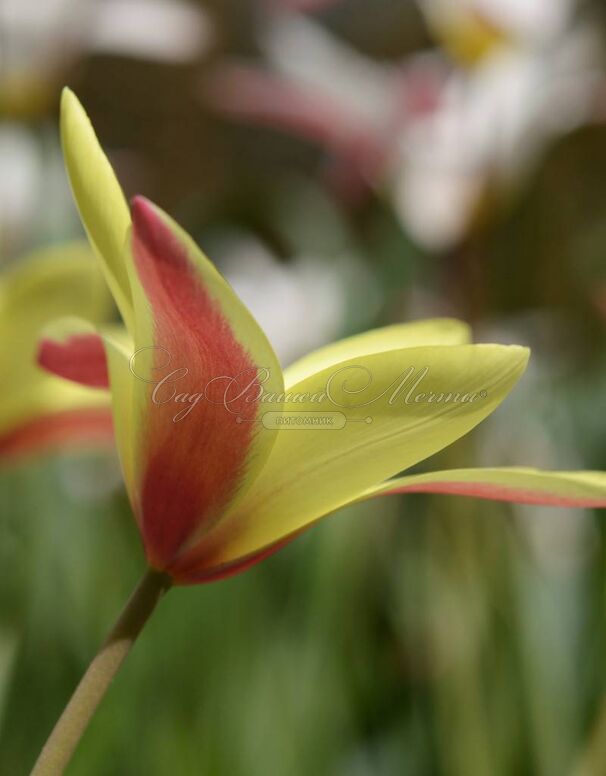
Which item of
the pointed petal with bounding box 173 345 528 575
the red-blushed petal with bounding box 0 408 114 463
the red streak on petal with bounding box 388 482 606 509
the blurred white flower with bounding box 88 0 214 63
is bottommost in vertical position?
the red streak on petal with bounding box 388 482 606 509

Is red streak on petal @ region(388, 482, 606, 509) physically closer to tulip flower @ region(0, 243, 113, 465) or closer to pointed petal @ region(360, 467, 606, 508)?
pointed petal @ region(360, 467, 606, 508)

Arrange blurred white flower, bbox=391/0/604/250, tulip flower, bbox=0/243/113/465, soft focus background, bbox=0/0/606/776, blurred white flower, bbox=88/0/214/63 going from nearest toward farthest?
tulip flower, bbox=0/243/113/465, soft focus background, bbox=0/0/606/776, blurred white flower, bbox=391/0/604/250, blurred white flower, bbox=88/0/214/63

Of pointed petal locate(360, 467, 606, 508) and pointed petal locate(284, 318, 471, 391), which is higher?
pointed petal locate(284, 318, 471, 391)

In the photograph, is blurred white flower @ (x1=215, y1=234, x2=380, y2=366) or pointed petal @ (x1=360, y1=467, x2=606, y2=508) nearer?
pointed petal @ (x1=360, y1=467, x2=606, y2=508)

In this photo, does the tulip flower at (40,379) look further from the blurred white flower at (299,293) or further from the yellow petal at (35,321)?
the blurred white flower at (299,293)

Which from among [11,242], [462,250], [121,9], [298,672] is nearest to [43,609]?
[298,672]

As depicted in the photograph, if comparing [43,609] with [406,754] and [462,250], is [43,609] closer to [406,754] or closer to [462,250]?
[406,754]

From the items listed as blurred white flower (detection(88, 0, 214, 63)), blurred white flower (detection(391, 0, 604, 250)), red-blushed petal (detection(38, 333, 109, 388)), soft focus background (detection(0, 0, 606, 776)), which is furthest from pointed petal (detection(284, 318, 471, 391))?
blurred white flower (detection(88, 0, 214, 63))

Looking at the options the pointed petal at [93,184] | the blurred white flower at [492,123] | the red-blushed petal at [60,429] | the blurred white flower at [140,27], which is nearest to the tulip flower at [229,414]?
the pointed petal at [93,184]

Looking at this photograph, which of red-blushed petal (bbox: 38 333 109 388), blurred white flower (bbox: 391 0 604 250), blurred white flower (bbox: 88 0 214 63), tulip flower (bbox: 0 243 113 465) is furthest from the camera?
blurred white flower (bbox: 88 0 214 63)
